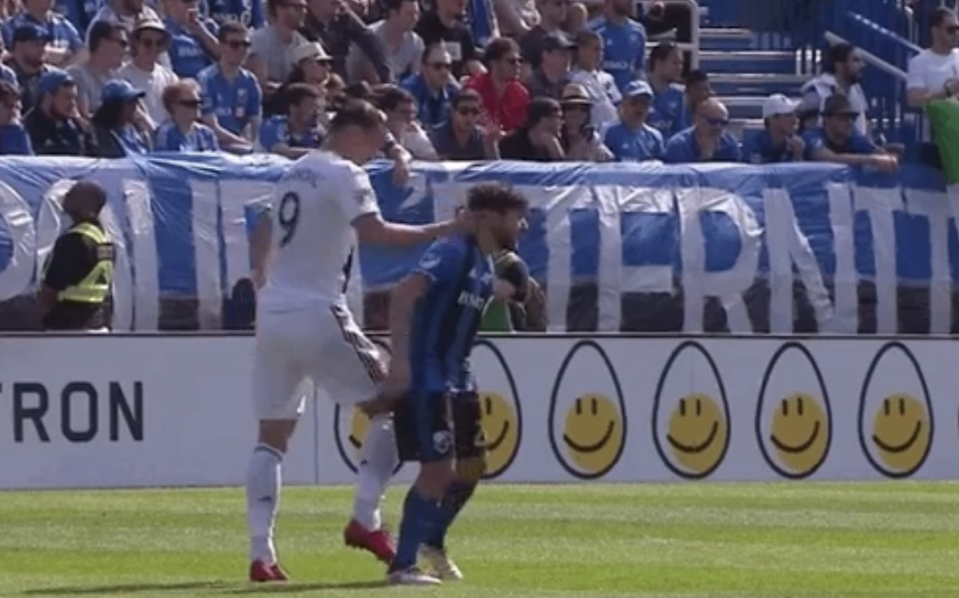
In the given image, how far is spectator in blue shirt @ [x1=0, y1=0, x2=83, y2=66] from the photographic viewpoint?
19.7 metres

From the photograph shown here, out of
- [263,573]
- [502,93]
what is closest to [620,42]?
[502,93]

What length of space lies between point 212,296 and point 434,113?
3255 mm

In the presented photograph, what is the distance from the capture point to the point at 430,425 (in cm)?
1089

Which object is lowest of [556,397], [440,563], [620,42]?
[440,563]

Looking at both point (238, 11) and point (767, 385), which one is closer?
point (767, 385)

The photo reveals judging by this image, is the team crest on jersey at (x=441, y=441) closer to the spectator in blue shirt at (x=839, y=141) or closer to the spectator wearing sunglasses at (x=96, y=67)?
the spectator wearing sunglasses at (x=96, y=67)

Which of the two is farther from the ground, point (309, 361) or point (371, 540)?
point (309, 361)

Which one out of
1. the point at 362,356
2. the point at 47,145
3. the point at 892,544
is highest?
the point at 47,145

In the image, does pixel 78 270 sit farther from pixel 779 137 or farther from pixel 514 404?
pixel 779 137

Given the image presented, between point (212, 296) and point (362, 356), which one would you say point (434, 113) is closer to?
point (212, 296)

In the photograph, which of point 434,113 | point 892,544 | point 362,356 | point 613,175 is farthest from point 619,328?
point 362,356

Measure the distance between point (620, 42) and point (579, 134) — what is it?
108 inches

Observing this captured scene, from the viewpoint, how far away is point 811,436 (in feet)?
57.0

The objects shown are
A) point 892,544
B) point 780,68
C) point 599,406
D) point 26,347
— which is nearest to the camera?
point 892,544
